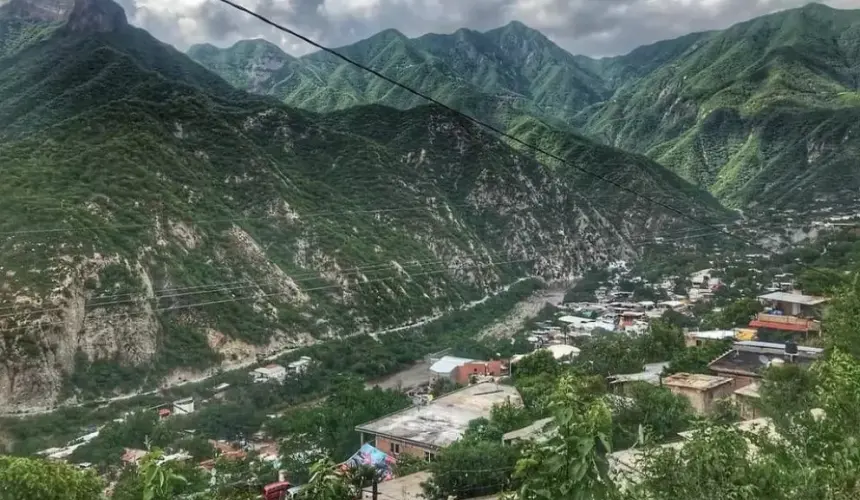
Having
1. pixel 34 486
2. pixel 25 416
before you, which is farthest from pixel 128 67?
pixel 34 486

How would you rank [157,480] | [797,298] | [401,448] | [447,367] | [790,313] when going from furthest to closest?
[797,298] < [790,313] < [447,367] < [401,448] < [157,480]

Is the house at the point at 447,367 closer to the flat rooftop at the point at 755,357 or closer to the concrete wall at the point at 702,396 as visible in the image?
the flat rooftop at the point at 755,357

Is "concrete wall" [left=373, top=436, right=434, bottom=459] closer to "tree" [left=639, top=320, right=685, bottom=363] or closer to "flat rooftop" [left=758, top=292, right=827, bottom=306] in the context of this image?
"tree" [left=639, top=320, right=685, bottom=363]

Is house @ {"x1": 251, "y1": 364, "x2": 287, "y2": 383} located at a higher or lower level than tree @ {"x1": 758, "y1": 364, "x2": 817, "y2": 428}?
lower

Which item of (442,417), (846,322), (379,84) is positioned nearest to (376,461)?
(442,417)

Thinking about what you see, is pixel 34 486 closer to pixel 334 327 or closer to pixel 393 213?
pixel 334 327

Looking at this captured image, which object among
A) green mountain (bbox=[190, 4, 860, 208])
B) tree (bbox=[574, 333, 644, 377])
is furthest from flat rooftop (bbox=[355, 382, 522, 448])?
green mountain (bbox=[190, 4, 860, 208])

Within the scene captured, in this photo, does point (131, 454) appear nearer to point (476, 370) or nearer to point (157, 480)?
point (476, 370)
